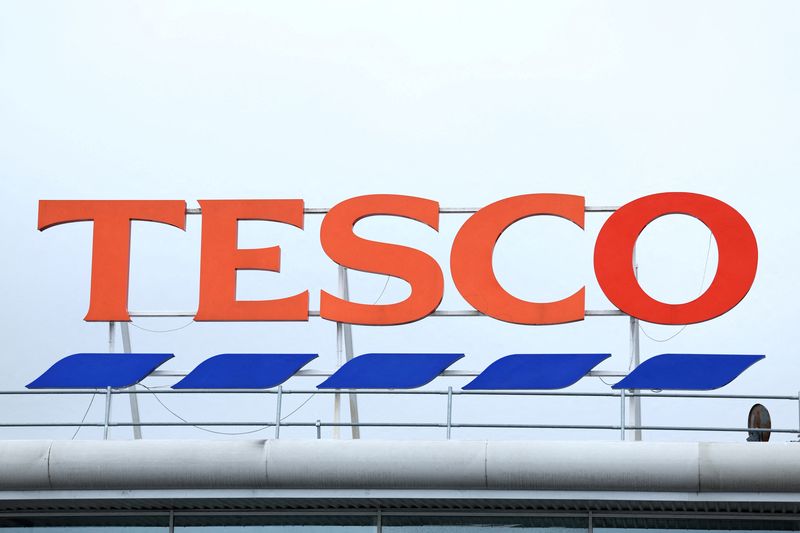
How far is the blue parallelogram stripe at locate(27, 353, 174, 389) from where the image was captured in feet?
90.3

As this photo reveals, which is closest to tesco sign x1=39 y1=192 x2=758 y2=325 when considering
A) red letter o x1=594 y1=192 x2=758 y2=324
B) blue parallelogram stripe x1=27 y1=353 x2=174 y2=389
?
red letter o x1=594 y1=192 x2=758 y2=324

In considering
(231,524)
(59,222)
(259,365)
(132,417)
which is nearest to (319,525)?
(231,524)

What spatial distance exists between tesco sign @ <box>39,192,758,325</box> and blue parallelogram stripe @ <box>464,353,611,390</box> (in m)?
3.13

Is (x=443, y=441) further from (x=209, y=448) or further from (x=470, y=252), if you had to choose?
(x=470, y=252)

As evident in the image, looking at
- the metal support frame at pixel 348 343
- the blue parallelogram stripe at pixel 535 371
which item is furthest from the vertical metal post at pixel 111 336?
the blue parallelogram stripe at pixel 535 371

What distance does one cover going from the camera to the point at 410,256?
31.1 m

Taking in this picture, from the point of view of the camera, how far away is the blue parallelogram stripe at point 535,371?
Answer: 86.9 ft

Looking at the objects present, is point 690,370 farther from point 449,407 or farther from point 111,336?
point 111,336

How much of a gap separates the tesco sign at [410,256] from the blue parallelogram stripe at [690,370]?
3008mm

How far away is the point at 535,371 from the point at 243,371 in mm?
4451

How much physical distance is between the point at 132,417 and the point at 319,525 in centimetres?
522

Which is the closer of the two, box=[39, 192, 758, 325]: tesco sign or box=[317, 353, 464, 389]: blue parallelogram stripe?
box=[317, 353, 464, 389]: blue parallelogram stripe

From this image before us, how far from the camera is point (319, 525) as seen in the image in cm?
2486

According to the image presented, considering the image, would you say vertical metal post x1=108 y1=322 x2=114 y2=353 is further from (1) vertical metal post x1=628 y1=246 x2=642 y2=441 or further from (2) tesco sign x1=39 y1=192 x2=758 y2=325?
(1) vertical metal post x1=628 y1=246 x2=642 y2=441
